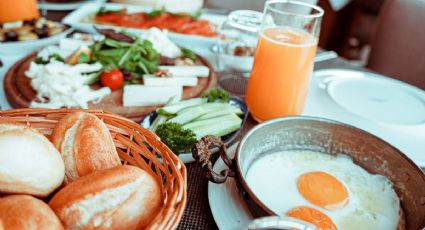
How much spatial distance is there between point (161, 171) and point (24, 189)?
24 cm

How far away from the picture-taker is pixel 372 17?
3924 millimetres

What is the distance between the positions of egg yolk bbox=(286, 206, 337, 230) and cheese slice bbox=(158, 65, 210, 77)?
0.74 m

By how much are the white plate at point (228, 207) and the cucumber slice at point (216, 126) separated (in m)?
0.19

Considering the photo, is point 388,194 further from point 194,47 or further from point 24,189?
point 194,47

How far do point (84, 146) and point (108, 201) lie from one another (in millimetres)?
153

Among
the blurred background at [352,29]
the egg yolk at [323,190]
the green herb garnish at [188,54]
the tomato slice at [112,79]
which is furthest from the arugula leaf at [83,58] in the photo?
the blurred background at [352,29]

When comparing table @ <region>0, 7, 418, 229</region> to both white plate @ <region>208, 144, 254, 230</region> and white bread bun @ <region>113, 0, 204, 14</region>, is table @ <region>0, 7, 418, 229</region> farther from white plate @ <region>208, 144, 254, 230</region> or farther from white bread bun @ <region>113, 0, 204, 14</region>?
white bread bun @ <region>113, 0, 204, 14</region>

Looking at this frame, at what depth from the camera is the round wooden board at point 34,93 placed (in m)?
1.08

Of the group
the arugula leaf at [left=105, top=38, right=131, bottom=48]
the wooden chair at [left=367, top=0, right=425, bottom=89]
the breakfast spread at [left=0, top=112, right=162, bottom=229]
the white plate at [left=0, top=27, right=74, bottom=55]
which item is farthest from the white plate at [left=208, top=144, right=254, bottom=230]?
the wooden chair at [left=367, top=0, right=425, bottom=89]

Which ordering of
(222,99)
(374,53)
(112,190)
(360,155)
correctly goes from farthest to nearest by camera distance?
(374,53)
(222,99)
(360,155)
(112,190)

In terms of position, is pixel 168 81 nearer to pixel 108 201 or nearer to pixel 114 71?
pixel 114 71

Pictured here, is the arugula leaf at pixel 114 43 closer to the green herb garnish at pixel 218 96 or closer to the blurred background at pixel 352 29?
the green herb garnish at pixel 218 96

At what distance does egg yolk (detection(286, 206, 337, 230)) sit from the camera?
672 millimetres

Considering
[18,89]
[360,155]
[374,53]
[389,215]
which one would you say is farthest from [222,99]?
[374,53]
